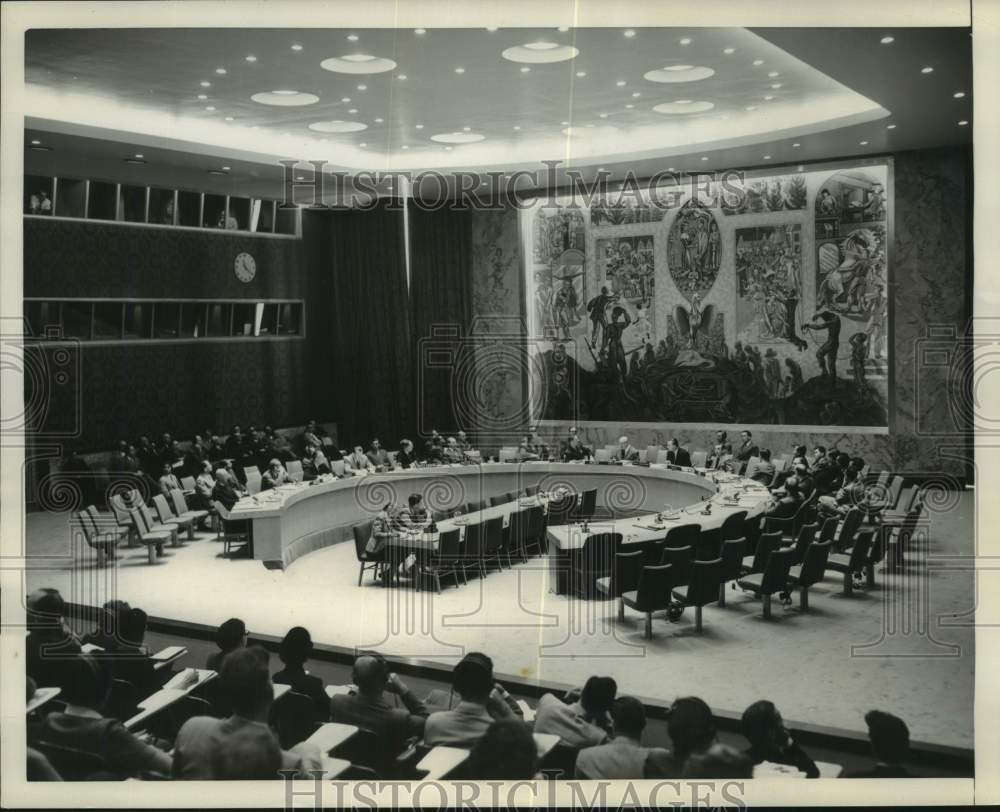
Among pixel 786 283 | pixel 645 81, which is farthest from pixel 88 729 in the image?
pixel 786 283

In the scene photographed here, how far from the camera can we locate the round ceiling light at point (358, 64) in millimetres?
10953

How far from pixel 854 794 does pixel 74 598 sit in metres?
7.62

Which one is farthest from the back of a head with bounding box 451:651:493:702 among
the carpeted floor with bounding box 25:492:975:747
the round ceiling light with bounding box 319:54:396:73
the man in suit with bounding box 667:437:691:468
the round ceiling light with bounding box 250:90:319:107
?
the man in suit with bounding box 667:437:691:468

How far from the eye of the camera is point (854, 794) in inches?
192

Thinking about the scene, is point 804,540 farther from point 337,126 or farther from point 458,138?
point 337,126

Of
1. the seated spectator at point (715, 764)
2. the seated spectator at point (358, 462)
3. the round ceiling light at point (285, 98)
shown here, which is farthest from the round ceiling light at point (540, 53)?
the seated spectator at point (715, 764)

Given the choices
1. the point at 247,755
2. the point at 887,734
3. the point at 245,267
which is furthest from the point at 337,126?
the point at 887,734

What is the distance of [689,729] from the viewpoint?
15.3ft

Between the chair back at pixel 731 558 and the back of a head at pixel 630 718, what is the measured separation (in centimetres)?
389

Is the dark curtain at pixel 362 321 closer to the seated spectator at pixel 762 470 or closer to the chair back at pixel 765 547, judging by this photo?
the seated spectator at pixel 762 470

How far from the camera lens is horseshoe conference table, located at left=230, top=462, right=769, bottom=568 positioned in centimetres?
1077

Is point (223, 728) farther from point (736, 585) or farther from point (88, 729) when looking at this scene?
point (736, 585)

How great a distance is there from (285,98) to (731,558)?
8.67 m

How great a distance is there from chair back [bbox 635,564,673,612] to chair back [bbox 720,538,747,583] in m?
0.79
